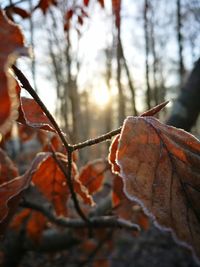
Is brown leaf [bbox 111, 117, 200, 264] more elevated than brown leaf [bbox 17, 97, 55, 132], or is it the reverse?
brown leaf [bbox 17, 97, 55, 132]

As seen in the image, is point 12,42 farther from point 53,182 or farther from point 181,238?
point 53,182

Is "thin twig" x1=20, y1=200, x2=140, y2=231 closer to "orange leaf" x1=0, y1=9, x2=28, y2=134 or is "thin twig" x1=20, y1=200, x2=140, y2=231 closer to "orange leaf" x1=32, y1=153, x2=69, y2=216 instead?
"orange leaf" x1=32, y1=153, x2=69, y2=216

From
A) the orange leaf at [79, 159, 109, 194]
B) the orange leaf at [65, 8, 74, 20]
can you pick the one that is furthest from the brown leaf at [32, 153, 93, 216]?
the orange leaf at [65, 8, 74, 20]

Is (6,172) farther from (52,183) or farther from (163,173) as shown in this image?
(163,173)

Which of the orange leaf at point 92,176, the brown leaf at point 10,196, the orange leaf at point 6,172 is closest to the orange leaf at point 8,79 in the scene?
the brown leaf at point 10,196

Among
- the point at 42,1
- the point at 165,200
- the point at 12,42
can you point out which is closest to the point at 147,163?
the point at 165,200

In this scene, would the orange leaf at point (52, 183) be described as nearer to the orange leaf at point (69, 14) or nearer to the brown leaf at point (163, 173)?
the brown leaf at point (163, 173)

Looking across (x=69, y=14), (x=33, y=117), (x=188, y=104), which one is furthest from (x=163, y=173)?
(x=69, y=14)

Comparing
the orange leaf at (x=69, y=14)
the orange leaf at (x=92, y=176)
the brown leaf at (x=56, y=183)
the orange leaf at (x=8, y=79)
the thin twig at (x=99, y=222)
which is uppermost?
the orange leaf at (x=69, y=14)
